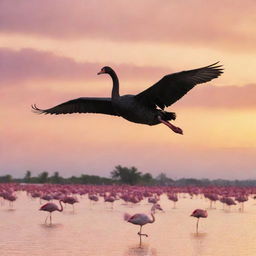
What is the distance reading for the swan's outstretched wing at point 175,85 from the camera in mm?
9047

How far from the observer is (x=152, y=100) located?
898 cm

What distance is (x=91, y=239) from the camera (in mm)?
19125

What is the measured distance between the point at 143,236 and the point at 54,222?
19.2ft

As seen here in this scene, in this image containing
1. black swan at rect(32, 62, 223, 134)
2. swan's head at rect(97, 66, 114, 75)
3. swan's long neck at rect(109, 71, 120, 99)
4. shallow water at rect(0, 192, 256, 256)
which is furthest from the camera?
shallow water at rect(0, 192, 256, 256)

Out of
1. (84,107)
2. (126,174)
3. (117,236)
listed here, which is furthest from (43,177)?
(84,107)

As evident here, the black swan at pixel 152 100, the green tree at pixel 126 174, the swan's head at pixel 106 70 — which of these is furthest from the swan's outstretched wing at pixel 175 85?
the green tree at pixel 126 174

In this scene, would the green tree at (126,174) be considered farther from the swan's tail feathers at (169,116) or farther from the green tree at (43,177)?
the swan's tail feathers at (169,116)

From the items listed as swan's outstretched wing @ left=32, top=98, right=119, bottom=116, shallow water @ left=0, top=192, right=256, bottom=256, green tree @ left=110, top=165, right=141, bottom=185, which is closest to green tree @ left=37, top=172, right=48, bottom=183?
green tree @ left=110, top=165, right=141, bottom=185

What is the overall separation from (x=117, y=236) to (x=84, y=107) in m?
10.3

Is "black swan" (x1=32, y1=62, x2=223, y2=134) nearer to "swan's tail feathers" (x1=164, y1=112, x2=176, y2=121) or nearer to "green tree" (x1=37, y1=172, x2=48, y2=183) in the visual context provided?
"swan's tail feathers" (x1=164, y1=112, x2=176, y2=121)

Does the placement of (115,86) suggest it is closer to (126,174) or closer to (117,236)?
(117,236)

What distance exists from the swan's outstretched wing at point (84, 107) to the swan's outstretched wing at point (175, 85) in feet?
2.04

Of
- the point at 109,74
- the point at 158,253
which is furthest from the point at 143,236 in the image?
the point at 109,74

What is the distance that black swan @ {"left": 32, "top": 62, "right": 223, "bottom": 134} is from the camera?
8.36 m
